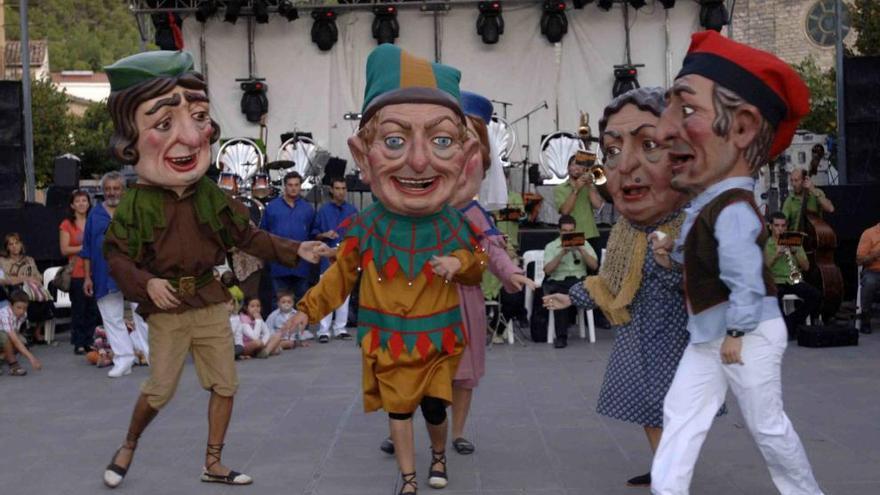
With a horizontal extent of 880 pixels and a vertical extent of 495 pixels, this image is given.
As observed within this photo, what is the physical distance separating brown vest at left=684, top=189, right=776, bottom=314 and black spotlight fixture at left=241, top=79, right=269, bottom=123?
16.3 meters

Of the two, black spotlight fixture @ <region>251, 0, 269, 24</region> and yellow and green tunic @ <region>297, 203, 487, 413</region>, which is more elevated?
black spotlight fixture @ <region>251, 0, 269, 24</region>

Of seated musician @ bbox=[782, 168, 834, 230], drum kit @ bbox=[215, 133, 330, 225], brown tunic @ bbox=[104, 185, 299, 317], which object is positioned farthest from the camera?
drum kit @ bbox=[215, 133, 330, 225]

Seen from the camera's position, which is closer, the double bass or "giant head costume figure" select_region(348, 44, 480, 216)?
"giant head costume figure" select_region(348, 44, 480, 216)

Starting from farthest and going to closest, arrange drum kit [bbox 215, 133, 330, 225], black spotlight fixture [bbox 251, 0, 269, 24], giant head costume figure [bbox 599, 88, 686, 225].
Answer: black spotlight fixture [bbox 251, 0, 269, 24] < drum kit [bbox 215, 133, 330, 225] < giant head costume figure [bbox 599, 88, 686, 225]

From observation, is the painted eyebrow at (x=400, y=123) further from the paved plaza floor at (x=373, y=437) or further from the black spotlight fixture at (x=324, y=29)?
the black spotlight fixture at (x=324, y=29)

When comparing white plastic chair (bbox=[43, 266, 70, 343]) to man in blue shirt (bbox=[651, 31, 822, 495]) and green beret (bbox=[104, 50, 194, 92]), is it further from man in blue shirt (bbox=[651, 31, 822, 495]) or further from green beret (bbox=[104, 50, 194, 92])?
man in blue shirt (bbox=[651, 31, 822, 495])

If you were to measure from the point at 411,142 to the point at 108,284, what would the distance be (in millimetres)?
5515

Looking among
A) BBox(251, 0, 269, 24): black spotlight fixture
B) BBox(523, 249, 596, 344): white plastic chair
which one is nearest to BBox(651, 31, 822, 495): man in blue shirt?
BBox(523, 249, 596, 344): white plastic chair

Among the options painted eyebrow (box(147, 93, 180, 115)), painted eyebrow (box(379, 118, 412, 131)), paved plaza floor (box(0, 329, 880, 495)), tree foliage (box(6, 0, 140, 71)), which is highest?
tree foliage (box(6, 0, 140, 71))

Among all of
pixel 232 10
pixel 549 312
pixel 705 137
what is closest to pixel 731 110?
pixel 705 137

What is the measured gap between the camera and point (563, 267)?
13125 mm

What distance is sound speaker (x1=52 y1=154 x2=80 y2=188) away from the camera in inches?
792

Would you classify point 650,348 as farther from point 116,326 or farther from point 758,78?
point 116,326

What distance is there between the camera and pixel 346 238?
635 cm
